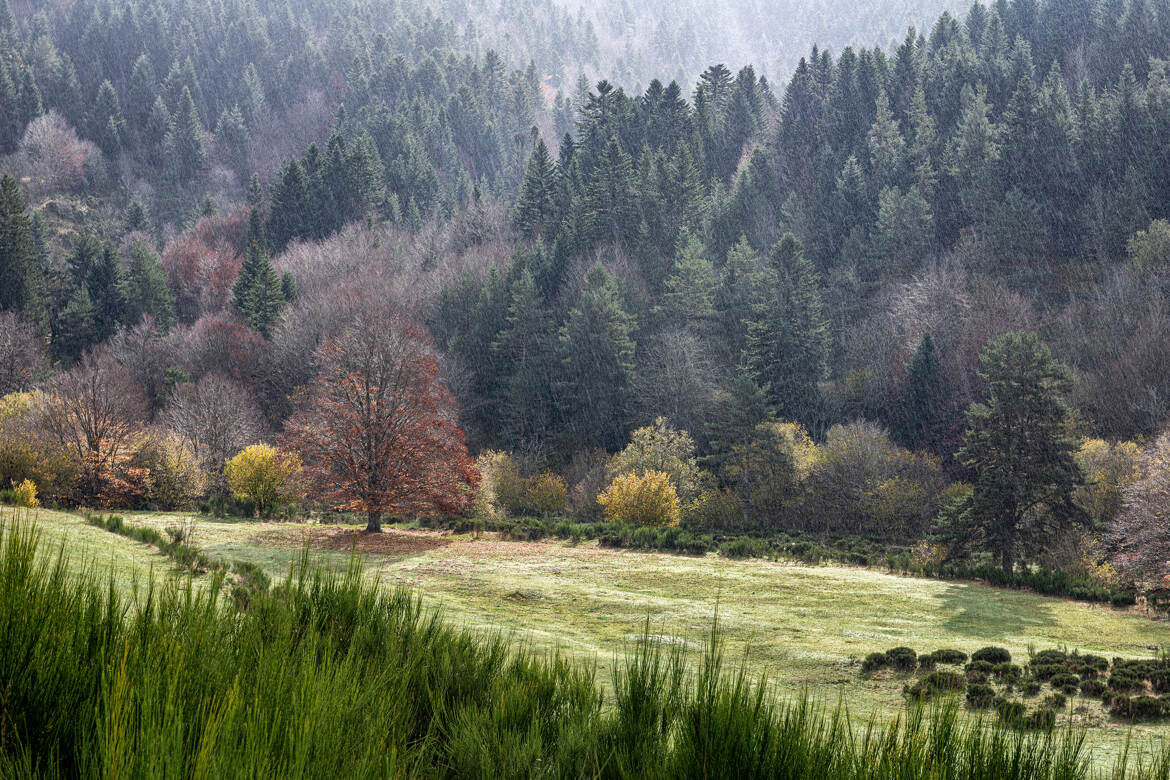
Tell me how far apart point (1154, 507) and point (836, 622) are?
1030cm

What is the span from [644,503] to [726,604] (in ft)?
48.1

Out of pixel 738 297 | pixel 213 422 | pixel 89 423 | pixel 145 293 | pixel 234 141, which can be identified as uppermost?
pixel 234 141

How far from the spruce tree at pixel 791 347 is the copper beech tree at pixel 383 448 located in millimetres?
27824

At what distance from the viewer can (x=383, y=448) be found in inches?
1054

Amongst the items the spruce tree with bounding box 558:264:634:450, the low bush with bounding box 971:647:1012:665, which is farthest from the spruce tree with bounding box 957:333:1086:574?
the spruce tree with bounding box 558:264:634:450

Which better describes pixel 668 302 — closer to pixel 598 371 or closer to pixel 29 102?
pixel 598 371

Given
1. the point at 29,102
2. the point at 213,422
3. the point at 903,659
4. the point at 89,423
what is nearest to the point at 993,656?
the point at 903,659

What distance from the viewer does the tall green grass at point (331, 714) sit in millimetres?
2240

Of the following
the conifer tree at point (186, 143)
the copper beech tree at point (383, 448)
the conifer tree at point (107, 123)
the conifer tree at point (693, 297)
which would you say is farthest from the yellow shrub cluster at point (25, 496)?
the conifer tree at point (107, 123)

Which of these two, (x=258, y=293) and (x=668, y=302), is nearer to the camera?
(x=668, y=302)

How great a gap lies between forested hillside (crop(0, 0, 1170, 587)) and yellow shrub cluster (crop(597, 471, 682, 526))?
0.67ft

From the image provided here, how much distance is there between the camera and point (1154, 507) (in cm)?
2045

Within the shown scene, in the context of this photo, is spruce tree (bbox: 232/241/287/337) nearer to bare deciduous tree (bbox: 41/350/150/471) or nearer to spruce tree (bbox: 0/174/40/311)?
spruce tree (bbox: 0/174/40/311)

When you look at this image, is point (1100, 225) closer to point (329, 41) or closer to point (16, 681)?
point (16, 681)
